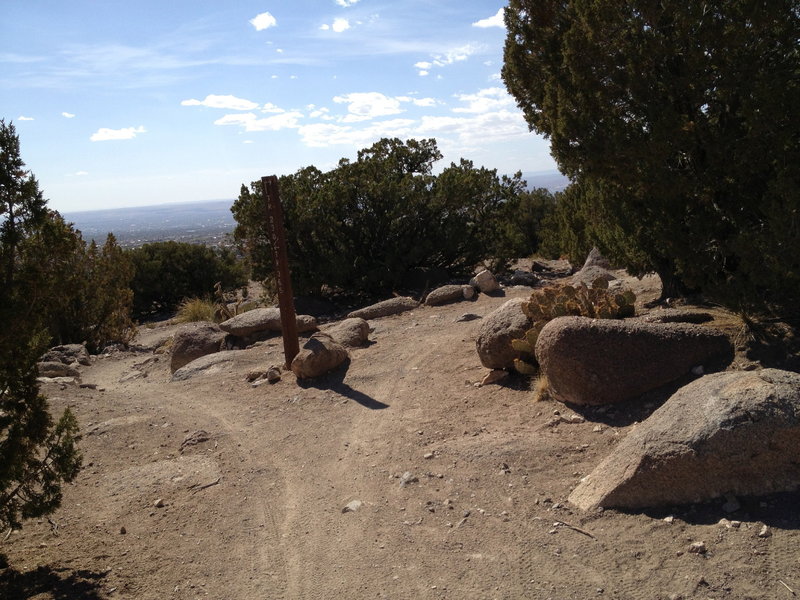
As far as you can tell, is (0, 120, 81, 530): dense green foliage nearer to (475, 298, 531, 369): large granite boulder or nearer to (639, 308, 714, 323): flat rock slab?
(475, 298, 531, 369): large granite boulder

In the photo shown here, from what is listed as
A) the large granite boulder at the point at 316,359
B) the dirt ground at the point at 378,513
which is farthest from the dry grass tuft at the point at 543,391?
the large granite boulder at the point at 316,359

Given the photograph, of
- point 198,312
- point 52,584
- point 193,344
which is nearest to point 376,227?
point 198,312

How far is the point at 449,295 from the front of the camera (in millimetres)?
13195

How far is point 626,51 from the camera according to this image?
23.5ft

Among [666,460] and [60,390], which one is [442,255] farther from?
[666,460]

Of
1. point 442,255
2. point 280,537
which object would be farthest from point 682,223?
point 442,255

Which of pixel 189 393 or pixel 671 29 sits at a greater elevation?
pixel 671 29

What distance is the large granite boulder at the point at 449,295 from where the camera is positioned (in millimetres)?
13102

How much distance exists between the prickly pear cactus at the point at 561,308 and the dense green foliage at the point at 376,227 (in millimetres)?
8901

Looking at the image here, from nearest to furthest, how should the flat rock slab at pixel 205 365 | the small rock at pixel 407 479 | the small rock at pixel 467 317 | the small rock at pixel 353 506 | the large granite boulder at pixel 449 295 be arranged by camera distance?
1. the small rock at pixel 353 506
2. the small rock at pixel 407 479
3. the flat rock slab at pixel 205 365
4. the small rock at pixel 467 317
5. the large granite boulder at pixel 449 295

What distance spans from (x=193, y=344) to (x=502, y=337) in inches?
260

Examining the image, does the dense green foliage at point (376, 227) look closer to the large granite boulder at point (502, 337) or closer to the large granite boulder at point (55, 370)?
the large granite boulder at point (55, 370)

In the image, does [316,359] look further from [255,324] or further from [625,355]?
A: [625,355]

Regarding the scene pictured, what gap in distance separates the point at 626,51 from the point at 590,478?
4611 mm
